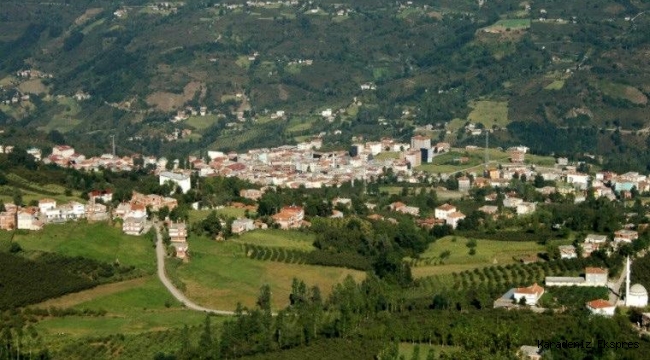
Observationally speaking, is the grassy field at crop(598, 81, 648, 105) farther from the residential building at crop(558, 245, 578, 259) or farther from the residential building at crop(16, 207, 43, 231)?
the residential building at crop(16, 207, 43, 231)

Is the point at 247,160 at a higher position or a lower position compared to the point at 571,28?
lower

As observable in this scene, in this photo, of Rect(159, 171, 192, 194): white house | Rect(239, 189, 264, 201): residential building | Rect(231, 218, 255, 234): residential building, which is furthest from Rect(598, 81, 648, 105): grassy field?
Rect(231, 218, 255, 234): residential building

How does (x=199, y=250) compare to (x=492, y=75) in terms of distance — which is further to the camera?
(x=492, y=75)

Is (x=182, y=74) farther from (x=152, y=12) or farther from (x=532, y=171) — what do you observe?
(x=532, y=171)

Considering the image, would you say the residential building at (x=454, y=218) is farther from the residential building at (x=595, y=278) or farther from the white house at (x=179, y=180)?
the residential building at (x=595, y=278)

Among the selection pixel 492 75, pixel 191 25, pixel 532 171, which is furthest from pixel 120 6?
pixel 532 171

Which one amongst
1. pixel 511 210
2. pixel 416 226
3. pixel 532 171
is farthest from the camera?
pixel 532 171

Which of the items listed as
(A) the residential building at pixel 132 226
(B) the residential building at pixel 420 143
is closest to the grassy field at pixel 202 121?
(B) the residential building at pixel 420 143
